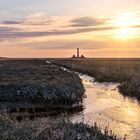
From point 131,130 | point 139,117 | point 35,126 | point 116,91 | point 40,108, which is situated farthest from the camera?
point 116,91

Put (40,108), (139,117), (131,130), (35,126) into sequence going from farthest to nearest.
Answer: (40,108) → (139,117) → (131,130) → (35,126)

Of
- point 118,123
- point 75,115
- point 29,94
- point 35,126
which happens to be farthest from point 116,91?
point 35,126

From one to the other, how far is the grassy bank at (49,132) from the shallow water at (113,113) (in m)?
2.88

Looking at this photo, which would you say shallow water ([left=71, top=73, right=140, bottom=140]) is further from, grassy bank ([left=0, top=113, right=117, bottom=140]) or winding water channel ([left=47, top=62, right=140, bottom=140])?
grassy bank ([left=0, top=113, right=117, bottom=140])

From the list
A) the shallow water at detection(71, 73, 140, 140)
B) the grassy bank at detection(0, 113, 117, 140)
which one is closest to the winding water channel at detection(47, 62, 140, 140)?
the shallow water at detection(71, 73, 140, 140)

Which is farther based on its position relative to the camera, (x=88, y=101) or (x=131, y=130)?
(x=88, y=101)

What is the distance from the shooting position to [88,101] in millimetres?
29891

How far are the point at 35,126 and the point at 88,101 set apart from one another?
14447 mm

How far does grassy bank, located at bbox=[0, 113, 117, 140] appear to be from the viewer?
1428 cm

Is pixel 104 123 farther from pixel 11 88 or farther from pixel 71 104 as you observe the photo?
pixel 11 88

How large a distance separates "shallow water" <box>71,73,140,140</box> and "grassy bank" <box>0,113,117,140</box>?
2.88 m

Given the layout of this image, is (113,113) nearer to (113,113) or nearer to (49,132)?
(113,113)

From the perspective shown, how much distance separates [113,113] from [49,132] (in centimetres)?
1060

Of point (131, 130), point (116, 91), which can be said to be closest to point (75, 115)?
point (131, 130)
